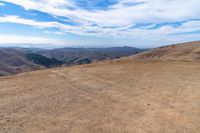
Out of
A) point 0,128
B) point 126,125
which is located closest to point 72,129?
point 126,125

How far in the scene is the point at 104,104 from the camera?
11500mm

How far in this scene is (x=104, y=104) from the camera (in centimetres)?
1150

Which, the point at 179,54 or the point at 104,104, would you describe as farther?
the point at 179,54

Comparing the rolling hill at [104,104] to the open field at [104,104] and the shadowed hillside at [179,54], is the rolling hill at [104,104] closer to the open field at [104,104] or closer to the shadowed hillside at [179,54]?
the open field at [104,104]

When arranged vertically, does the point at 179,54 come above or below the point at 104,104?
above

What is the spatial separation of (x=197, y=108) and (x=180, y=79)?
6.19m

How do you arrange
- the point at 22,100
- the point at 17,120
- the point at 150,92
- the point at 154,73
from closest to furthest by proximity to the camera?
1. the point at 17,120
2. the point at 22,100
3. the point at 150,92
4. the point at 154,73

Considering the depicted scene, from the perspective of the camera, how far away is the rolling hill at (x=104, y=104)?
8742mm

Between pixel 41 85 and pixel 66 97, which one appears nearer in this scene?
pixel 66 97

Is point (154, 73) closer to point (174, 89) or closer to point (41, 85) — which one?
point (174, 89)

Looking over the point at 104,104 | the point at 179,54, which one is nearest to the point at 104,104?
the point at 104,104

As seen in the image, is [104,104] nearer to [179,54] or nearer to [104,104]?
[104,104]

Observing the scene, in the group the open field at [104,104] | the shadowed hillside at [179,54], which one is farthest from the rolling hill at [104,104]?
the shadowed hillside at [179,54]

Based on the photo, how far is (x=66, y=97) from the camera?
1279cm
